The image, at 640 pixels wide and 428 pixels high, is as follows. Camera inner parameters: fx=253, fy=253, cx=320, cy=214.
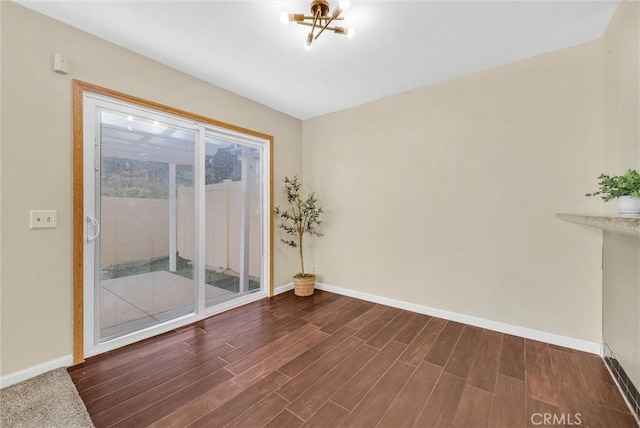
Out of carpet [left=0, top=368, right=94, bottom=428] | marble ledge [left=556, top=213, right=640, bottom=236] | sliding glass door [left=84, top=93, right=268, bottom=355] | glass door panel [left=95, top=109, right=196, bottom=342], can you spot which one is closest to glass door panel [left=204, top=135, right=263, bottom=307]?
sliding glass door [left=84, top=93, right=268, bottom=355]

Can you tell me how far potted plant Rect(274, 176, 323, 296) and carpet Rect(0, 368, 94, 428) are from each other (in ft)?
7.92

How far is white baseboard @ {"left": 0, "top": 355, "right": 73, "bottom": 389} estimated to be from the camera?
176 centimetres

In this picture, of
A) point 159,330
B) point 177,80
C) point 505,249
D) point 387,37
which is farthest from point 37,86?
point 505,249

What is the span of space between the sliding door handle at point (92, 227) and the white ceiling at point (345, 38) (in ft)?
5.17

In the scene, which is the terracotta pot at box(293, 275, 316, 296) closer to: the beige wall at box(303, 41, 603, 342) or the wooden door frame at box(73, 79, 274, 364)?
the beige wall at box(303, 41, 603, 342)

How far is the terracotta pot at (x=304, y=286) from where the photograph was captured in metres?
3.64

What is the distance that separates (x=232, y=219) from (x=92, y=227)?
4.60ft

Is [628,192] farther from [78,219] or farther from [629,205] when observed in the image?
[78,219]

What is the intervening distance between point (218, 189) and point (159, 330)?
1.63m

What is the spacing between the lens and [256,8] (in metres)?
1.85

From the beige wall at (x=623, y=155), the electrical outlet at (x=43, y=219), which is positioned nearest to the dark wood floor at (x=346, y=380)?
the beige wall at (x=623, y=155)

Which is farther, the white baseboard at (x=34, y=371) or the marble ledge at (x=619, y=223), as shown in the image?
the white baseboard at (x=34, y=371)

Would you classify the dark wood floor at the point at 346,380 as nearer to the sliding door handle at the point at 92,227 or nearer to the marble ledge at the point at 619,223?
the sliding door handle at the point at 92,227

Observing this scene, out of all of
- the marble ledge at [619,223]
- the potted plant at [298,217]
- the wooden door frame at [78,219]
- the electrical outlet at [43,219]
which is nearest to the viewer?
the marble ledge at [619,223]
